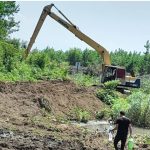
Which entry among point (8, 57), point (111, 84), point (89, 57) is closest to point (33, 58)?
point (8, 57)

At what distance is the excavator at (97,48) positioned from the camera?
41625 mm

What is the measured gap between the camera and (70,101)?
32.2m

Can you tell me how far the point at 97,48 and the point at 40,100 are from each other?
611 inches

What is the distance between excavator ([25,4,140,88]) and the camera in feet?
137

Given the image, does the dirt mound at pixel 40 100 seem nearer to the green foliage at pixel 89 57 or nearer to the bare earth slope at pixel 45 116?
the bare earth slope at pixel 45 116

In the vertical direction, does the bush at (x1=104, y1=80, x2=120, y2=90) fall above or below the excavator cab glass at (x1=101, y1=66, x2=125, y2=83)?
below

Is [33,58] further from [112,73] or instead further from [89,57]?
[89,57]

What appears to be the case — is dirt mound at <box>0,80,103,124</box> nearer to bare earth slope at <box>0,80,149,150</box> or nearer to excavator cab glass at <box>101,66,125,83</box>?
bare earth slope at <box>0,80,149,150</box>

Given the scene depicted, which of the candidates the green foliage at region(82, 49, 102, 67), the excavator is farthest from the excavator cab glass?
the green foliage at region(82, 49, 102, 67)

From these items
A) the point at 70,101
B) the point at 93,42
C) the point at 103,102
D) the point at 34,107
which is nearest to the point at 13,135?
the point at 34,107

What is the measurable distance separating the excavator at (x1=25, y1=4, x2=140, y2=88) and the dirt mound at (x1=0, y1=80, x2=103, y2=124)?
6.17 meters

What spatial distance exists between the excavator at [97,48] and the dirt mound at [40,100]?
617cm

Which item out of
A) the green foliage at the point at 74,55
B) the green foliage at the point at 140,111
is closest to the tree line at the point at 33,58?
the green foliage at the point at 74,55

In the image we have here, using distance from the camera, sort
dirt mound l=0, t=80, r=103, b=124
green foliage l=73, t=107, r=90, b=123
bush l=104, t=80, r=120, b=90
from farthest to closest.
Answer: bush l=104, t=80, r=120, b=90 < green foliage l=73, t=107, r=90, b=123 < dirt mound l=0, t=80, r=103, b=124
